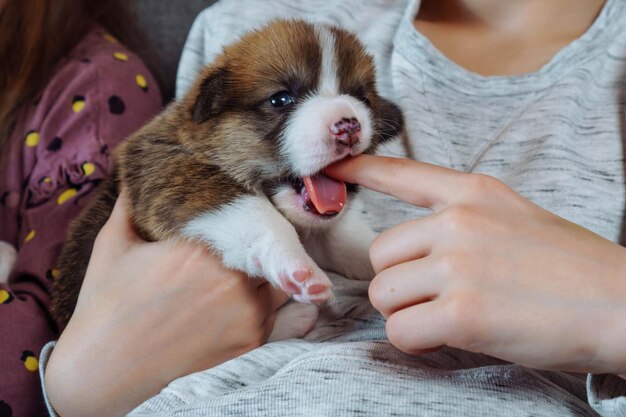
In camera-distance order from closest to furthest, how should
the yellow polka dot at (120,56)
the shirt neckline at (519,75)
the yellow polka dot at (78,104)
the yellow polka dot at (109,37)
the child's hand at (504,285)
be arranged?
the child's hand at (504,285) < the shirt neckline at (519,75) < the yellow polka dot at (78,104) < the yellow polka dot at (120,56) < the yellow polka dot at (109,37)

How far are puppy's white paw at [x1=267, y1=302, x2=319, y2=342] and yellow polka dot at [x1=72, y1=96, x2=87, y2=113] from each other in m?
0.83

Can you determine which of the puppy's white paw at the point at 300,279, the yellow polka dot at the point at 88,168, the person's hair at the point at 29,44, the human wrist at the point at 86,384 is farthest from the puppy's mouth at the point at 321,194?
the person's hair at the point at 29,44

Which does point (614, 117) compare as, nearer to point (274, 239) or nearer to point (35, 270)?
point (274, 239)

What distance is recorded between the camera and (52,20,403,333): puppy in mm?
1017

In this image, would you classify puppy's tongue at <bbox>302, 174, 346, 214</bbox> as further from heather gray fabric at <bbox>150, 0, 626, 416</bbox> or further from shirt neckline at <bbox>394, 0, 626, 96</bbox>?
shirt neckline at <bbox>394, 0, 626, 96</bbox>

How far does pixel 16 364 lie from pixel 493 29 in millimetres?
1351

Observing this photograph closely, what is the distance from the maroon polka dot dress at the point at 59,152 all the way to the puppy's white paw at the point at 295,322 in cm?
56

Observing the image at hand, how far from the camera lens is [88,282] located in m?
1.24

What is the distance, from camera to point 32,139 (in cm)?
165

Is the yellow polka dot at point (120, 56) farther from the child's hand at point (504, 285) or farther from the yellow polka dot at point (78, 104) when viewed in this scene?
the child's hand at point (504, 285)

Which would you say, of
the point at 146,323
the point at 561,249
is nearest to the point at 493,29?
the point at 561,249

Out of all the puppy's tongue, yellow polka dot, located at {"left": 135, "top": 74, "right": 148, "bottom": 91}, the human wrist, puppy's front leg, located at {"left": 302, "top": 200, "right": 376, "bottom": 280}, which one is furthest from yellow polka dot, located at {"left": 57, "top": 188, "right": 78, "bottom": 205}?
the puppy's tongue

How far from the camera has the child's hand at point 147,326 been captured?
45.2 inches

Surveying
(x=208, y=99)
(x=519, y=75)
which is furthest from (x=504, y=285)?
(x=519, y=75)
